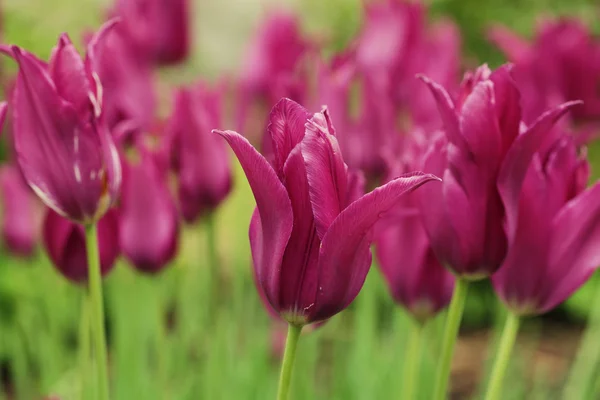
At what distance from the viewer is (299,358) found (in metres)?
1.35

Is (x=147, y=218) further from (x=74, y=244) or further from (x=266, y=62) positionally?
(x=266, y=62)

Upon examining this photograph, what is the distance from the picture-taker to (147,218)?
37.5 inches

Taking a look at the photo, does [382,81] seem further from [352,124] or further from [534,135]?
[534,135]

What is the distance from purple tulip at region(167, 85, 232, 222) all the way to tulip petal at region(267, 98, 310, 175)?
1.57 ft

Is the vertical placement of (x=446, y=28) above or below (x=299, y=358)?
above

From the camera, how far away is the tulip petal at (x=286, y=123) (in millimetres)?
505

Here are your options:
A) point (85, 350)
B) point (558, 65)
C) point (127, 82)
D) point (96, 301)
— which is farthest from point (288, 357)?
point (558, 65)

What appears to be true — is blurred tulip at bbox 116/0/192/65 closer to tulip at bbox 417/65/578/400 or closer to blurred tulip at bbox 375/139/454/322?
blurred tulip at bbox 375/139/454/322

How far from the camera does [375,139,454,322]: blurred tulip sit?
32.8 inches

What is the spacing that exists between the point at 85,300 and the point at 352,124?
50cm

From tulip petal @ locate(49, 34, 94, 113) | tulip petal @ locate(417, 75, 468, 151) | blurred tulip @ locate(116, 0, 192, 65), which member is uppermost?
blurred tulip @ locate(116, 0, 192, 65)

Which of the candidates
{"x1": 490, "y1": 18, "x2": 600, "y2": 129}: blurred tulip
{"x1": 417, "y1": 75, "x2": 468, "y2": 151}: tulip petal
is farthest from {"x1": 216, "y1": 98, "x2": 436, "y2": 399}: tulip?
{"x1": 490, "y1": 18, "x2": 600, "y2": 129}: blurred tulip

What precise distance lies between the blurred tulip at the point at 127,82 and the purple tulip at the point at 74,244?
0.21 m

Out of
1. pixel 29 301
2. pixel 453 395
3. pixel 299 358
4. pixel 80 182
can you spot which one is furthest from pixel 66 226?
pixel 453 395
